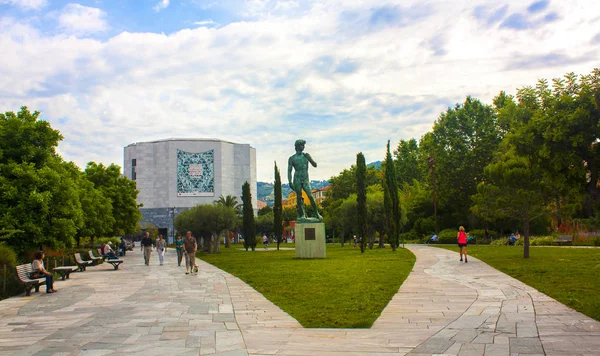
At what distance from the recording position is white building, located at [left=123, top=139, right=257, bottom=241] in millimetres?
99875

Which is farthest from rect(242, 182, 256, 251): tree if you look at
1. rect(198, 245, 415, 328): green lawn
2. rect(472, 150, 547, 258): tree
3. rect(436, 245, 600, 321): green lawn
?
rect(436, 245, 600, 321): green lawn

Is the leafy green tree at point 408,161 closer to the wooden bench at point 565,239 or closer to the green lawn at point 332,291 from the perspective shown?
the wooden bench at point 565,239

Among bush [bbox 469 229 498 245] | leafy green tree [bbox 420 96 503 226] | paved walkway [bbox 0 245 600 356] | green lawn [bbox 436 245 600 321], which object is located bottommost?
paved walkway [bbox 0 245 600 356]

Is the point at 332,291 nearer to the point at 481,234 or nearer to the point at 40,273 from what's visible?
the point at 40,273

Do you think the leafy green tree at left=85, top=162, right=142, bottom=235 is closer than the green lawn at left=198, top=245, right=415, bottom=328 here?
No

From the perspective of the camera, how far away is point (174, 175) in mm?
99875

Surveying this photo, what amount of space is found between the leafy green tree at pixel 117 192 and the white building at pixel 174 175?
53.4m

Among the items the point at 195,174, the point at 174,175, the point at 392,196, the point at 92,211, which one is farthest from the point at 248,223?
the point at 174,175

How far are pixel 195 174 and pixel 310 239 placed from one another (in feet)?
266

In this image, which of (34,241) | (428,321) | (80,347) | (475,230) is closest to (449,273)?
(428,321)

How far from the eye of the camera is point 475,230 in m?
44.1

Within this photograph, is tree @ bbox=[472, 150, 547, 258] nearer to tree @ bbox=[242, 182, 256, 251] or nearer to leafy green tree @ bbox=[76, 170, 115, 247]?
leafy green tree @ bbox=[76, 170, 115, 247]

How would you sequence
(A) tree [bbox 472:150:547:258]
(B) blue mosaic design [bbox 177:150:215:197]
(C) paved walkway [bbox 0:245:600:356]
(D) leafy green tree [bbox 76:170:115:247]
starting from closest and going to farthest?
(C) paved walkway [bbox 0:245:600:356] → (A) tree [bbox 472:150:547:258] → (D) leafy green tree [bbox 76:170:115:247] → (B) blue mosaic design [bbox 177:150:215:197]

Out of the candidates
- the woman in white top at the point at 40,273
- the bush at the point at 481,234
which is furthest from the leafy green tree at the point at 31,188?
the bush at the point at 481,234
